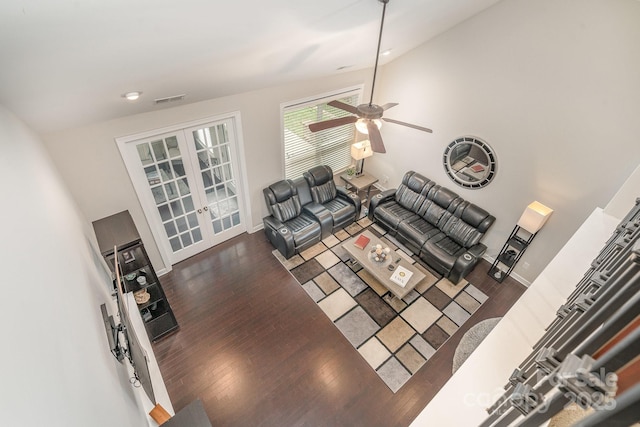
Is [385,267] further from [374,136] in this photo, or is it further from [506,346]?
[506,346]

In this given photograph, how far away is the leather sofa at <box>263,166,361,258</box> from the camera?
5.25m

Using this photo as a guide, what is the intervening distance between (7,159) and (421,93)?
18.0 ft

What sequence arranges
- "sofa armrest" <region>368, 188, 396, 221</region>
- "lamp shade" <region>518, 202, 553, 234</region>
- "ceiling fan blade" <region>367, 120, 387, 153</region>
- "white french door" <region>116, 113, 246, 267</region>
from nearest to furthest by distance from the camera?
"ceiling fan blade" <region>367, 120, 387, 153</region>, "white french door" <region>116, 113, 246, 267</region>, "lamp shade" <region>518, 202, 553, 234</region>, "sofa armrest" <region>368, 188, 396, 221</region>

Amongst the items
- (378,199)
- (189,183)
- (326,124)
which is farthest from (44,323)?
(378,199)

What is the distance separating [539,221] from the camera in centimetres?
428

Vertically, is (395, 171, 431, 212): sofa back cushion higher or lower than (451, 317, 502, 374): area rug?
higher

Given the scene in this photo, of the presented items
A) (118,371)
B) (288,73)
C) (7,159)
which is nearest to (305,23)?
(288,73)

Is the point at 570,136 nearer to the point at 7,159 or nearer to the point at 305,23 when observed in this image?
the point at 305,23

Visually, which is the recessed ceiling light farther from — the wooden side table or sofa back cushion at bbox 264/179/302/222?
the wooden side table

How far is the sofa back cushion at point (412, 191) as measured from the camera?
5734 mm

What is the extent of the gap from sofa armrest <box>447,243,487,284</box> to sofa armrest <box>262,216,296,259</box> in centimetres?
263

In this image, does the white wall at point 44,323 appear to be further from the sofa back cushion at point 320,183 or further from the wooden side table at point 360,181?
the wooden side table at point 360,181

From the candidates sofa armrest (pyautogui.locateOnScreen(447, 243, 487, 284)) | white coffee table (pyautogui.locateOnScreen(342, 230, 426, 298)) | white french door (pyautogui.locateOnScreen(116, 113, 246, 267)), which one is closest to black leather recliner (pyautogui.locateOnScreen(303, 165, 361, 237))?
white coffee table (pyautogui.locateOnScreen(342, 230, 426, 298))

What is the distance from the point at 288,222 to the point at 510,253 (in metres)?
3.79
